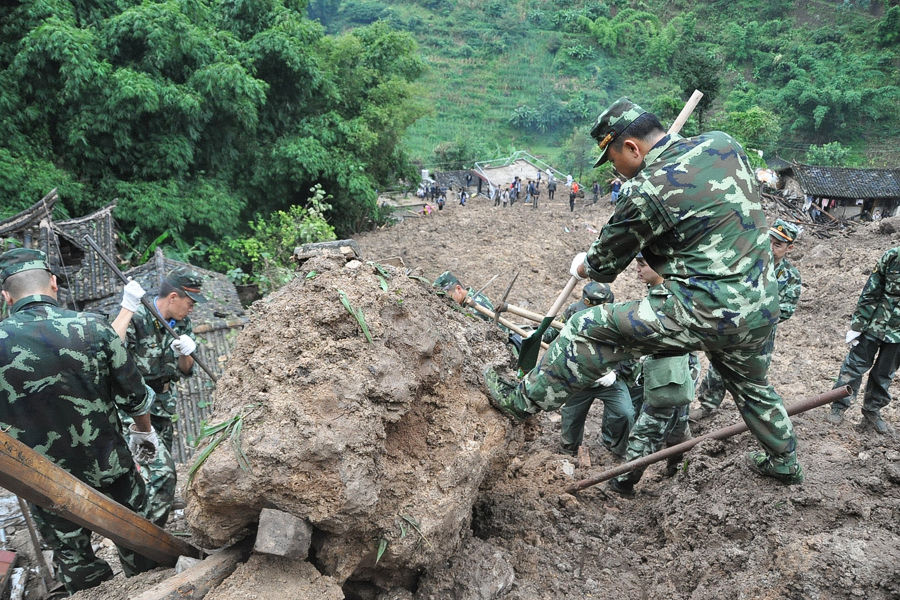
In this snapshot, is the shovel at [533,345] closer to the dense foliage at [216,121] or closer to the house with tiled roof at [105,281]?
the house with tiled roof at [105,281]

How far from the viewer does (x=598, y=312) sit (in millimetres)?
3041

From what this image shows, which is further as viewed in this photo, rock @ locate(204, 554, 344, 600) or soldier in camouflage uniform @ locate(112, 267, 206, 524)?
soldier in camouflage uniform @ locate(112, 267, 206, 524)

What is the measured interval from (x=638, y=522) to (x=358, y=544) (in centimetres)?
214

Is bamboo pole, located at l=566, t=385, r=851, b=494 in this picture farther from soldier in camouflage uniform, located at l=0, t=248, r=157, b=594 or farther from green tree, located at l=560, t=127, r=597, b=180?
green tree, located at l=560, t=127, r=597, b=180

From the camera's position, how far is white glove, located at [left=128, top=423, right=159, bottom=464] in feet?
12.9

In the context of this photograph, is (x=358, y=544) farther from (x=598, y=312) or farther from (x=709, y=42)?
(x=709, y=42)

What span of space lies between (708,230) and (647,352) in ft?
2.35

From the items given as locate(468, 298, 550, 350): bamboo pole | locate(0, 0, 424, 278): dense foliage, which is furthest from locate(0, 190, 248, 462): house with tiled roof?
locate(468, 298, 550, 350): bamboo pole

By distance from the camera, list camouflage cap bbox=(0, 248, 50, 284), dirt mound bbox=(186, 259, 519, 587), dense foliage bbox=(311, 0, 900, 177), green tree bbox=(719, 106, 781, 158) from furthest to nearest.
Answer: dense foliage bbox=(311, 0, 900, 177) < green tree bbox=(719, 106, 781, 158) < camouflage cap bbox=(0, 248, 50, 284) < dirt mound bbox=(186, 259, 519, 587)

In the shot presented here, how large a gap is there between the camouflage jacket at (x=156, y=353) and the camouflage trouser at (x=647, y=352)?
10.2 feet

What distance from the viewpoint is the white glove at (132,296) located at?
4.07 m

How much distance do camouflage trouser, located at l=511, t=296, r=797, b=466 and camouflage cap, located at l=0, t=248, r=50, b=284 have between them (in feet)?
9.06

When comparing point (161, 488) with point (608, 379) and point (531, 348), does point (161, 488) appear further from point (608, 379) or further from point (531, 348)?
point (608, 379)

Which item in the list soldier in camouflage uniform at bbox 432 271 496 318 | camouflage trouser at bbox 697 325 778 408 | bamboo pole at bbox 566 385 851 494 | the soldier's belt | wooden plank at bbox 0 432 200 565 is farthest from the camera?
camouflage trouser at bbox 697 325 778 408
